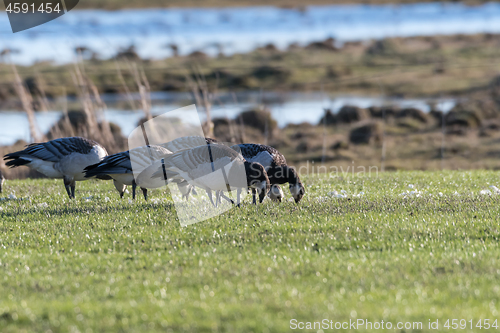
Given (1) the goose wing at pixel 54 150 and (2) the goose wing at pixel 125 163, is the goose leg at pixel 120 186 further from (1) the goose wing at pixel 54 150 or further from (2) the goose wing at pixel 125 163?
(1) the goose wing at pixel 54 150

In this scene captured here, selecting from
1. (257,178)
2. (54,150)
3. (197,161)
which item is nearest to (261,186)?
(257,178)

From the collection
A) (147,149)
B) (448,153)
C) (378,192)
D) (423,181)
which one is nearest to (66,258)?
(147,149)

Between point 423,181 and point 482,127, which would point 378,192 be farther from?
point 482,127

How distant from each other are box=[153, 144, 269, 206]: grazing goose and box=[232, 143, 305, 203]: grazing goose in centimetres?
85

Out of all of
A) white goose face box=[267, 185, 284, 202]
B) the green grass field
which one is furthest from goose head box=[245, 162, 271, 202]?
white goose face box=[267, 185, 284, 202]

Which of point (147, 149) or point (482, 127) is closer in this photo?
point (147, 149)

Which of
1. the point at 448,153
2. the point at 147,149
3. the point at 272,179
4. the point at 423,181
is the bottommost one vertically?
the point at 448,153

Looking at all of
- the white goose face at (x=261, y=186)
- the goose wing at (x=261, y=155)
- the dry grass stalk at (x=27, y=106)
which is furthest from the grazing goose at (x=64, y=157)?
the dry grass stalk at (x=27, y=106)

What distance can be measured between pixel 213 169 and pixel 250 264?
4.19 metres

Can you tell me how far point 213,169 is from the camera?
1162 centimetres

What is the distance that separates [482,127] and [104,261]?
1770 inches

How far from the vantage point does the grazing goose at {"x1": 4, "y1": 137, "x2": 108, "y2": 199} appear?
13898mm

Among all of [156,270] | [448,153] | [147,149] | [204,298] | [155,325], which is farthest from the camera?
[448,153]

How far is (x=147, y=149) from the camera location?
512 inches
